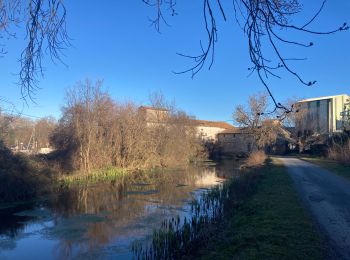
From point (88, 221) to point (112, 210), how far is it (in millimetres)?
2178

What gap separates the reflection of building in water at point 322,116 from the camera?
160ft

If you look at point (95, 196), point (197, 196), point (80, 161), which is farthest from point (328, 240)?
point (80, 161)

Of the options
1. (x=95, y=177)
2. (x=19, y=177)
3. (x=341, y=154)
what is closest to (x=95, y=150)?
(x=95, y=177)

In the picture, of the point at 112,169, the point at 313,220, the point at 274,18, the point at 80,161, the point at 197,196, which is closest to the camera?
the point at 274,18

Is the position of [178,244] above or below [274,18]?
below

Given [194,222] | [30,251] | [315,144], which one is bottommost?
[30,251]

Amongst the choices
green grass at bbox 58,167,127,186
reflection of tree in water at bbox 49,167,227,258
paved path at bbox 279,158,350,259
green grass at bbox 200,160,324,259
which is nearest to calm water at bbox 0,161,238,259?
reflection of tree in water at bbox 49,167,227,258

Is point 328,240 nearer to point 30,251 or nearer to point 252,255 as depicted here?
point 252,255

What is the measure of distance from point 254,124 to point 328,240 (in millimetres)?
40339

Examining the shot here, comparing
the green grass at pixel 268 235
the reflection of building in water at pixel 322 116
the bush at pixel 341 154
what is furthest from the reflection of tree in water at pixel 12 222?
the reflection of building in water at pixel 322 116

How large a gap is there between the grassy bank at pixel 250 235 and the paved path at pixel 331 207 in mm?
302

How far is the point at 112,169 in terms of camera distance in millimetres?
31016

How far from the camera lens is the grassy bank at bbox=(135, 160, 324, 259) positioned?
6.74 metres

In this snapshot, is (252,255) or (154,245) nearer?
(252,255)
